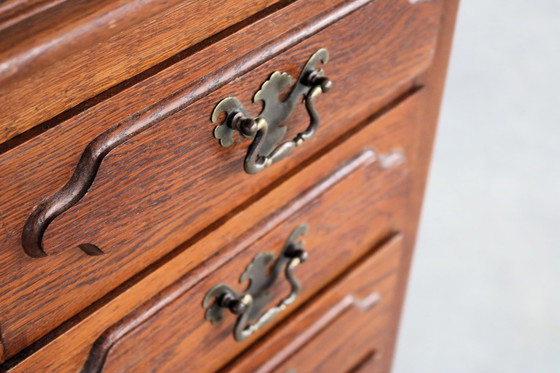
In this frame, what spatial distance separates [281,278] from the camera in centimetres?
79

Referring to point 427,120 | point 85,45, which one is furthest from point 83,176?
point 427,120

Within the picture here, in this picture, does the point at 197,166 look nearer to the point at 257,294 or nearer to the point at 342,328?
the point at 257,294

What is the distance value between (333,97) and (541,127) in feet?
3.87

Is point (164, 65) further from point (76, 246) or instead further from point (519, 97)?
point (519, 97)

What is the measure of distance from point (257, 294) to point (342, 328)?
209 mm

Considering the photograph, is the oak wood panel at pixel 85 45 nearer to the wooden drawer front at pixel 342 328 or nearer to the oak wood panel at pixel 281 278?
the oak wood panel at pixel 281 278

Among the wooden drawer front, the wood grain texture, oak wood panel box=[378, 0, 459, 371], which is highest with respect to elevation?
oak wood panel box=[378, 0, 459, 371]

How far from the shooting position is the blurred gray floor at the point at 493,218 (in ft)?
4.50

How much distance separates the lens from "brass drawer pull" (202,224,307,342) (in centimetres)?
71

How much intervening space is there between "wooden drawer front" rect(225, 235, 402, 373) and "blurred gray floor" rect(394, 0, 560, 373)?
35 cm

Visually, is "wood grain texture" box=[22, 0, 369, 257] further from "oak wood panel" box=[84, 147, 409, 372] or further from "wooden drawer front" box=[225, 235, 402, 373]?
"wooden drawer front" box=[225, 235, 402, 373]

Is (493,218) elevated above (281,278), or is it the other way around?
(493,218)

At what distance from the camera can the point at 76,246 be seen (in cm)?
56

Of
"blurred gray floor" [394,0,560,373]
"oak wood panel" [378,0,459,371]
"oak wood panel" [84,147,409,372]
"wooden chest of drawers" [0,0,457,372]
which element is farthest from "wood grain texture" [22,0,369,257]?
"blurred gray floor" [394,0,560,373]
